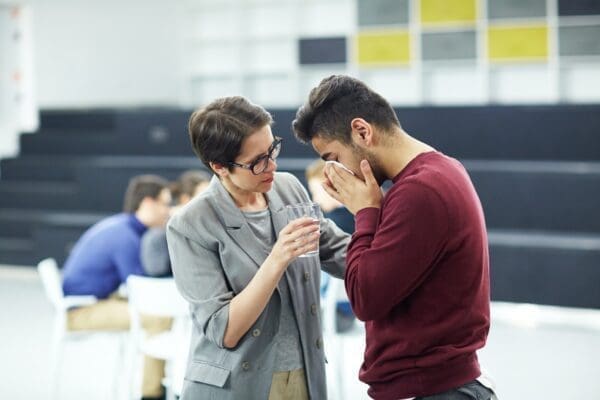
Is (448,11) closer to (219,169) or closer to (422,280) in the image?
(219,169)

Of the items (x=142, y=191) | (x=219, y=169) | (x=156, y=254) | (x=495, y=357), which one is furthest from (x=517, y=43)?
(x=219, y=169)

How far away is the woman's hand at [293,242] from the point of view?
167 centimetres

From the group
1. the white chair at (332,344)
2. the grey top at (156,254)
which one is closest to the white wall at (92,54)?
the grey top at (156,254)

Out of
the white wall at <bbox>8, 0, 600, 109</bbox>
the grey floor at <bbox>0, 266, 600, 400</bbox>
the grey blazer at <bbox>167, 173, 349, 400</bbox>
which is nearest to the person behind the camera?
the grey blazer at <bbox>167, 173, 349, 400</bbox>

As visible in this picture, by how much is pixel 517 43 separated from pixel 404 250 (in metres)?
6.72

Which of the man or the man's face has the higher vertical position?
the man's face

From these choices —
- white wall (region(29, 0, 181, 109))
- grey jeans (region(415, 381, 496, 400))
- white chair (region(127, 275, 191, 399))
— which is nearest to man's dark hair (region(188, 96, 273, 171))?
grey jeans (region(415, 381, 496, 400))

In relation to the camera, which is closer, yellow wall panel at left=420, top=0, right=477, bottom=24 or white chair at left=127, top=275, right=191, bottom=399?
white chair at left=127, top=275, right=191, bottom=399

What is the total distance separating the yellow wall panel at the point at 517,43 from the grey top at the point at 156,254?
4.90 metres

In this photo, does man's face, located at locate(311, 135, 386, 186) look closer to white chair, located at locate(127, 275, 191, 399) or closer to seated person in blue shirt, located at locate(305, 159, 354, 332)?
white chair, located at locate(127, 275, 191, 399)

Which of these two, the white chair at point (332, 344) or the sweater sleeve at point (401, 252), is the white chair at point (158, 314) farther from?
the sweater sleeve at point (401, 252)

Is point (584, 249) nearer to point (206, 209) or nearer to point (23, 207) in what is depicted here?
point (206, 209)

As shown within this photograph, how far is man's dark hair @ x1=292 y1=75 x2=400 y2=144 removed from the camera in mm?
1671

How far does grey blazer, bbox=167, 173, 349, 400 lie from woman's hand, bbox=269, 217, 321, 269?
136 mm
